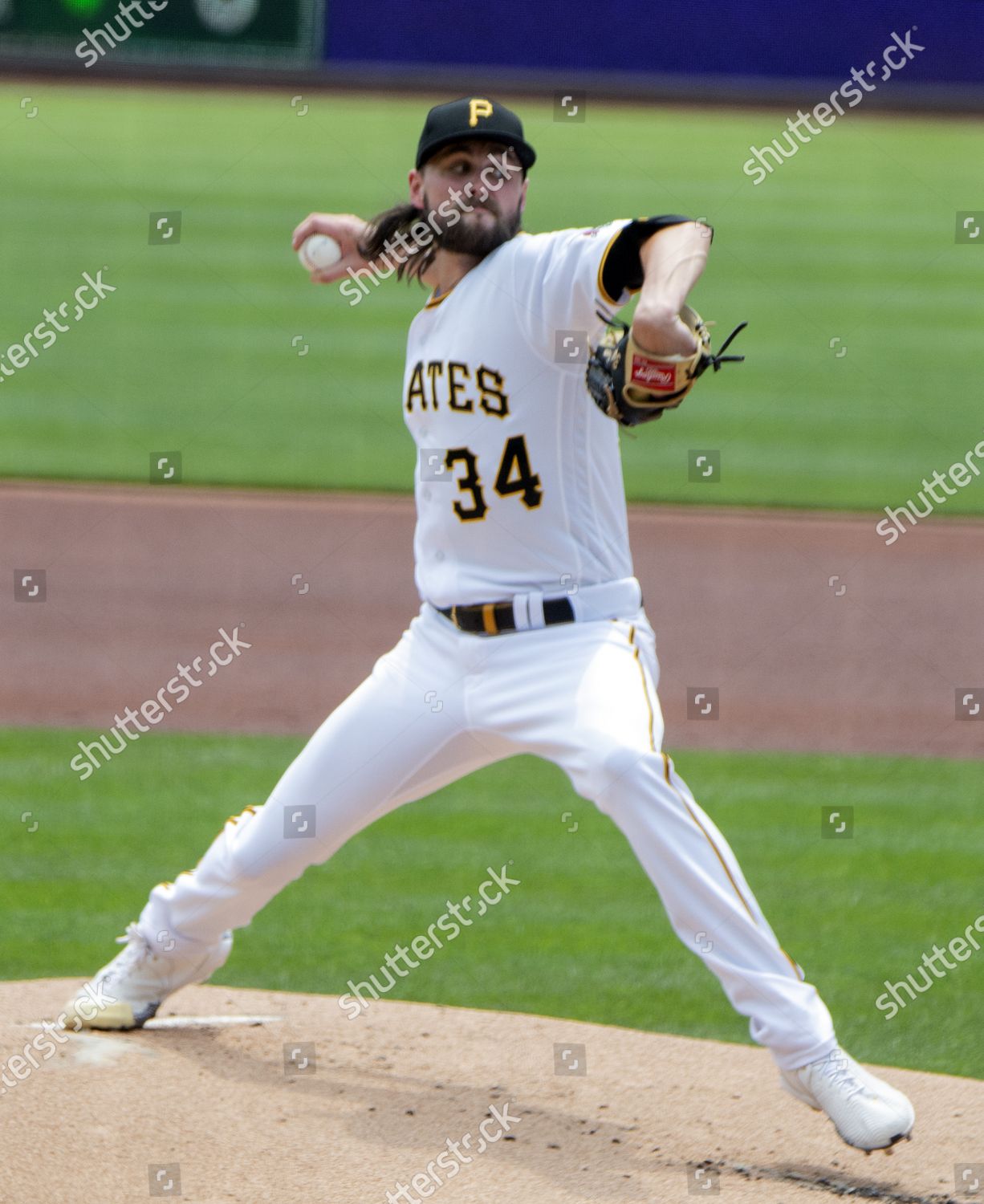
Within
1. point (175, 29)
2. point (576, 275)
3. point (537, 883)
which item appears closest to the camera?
point (576, 275)

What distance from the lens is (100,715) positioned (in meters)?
7.30

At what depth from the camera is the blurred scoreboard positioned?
48.9ft

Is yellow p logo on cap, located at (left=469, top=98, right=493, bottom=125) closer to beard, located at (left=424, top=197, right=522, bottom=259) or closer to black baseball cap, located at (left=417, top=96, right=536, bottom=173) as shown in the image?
black baseball cap, located at (left=417, top=96, right=536, bottom=173)

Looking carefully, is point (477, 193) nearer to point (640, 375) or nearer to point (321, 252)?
point (321, 252)

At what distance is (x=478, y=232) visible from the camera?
353 centimetres

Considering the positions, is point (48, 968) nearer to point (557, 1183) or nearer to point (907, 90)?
point (557, 1183)

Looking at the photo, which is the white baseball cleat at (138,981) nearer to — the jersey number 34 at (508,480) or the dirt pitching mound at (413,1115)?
the dirt pitching mound at (413,1115)

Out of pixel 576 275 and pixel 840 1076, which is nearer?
pixel 840 1076

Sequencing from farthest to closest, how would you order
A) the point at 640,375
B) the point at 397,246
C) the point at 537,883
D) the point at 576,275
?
the point at 537,883 < the point at 397,246 < the point at 576,275 < the point at 640,375

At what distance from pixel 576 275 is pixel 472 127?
428 mm

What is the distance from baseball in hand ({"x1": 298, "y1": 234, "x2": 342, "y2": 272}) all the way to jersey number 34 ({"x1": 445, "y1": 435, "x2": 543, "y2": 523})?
674 millimetres

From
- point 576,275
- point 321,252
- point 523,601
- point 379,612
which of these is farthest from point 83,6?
point 523,601

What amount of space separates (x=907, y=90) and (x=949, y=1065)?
1800 centimetres

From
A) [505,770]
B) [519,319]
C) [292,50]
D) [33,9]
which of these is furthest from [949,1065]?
[292,50]
